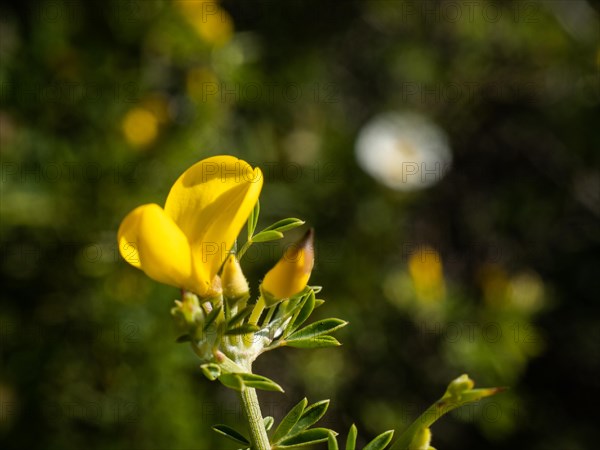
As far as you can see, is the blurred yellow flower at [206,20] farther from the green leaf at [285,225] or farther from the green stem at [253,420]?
the green stem at [253,420]

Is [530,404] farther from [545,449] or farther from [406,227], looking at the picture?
[406,227]

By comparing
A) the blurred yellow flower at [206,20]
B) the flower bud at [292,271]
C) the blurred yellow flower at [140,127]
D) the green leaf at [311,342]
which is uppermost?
the flower bud at [292,271]

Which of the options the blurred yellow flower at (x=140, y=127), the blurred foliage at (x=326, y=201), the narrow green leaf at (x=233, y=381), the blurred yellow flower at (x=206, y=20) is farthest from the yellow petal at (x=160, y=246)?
the blurred yellow flower at (x=206, y=20)

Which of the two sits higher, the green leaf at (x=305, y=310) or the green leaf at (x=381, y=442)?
the green leaf at (x=305, y=310)

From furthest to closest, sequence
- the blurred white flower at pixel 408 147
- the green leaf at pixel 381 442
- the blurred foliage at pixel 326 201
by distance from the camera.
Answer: the blurred white flower at pixel 408 147, the blurred foliage at pixel 326 201, the green leaf at pixel 381 442

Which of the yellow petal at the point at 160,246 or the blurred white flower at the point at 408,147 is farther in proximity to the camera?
the blurred white flower at the point at 408,147

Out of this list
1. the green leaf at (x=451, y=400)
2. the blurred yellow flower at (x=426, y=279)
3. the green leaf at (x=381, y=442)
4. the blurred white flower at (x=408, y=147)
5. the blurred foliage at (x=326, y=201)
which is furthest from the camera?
the blurred white flower at (x=408, y=147)

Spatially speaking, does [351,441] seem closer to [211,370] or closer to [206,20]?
[211,370]

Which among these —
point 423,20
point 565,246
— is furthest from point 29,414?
point 423,20
